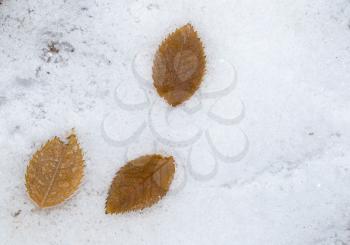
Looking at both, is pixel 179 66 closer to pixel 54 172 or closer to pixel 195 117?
pixel 195 117

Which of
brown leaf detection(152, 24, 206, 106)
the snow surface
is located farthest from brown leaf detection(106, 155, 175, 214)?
brown leaf detection(152, 24, 206, 106)

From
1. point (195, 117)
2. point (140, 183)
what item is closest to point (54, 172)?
point (140, 183)

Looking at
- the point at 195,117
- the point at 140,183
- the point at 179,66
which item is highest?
the point at 179,66

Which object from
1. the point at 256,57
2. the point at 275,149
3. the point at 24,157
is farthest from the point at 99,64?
the point at 275,149

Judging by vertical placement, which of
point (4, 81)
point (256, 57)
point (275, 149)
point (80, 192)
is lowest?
point (80, 192)

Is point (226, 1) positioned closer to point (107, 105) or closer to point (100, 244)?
point (107, 105)

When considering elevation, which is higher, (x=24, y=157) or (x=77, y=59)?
(x=77, y=59)
